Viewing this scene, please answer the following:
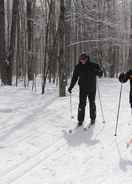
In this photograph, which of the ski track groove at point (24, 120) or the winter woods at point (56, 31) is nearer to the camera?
the ski track groove at point (24, 120)

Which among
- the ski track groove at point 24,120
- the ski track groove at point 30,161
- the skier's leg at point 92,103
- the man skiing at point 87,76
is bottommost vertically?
the ski track groove at point 24,120

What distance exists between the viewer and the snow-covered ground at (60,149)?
461 cm

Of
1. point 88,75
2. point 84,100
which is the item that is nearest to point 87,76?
point 88,75

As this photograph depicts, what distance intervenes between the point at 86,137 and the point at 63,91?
5279mm

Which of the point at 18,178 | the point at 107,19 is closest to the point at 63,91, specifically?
the point at 18,178

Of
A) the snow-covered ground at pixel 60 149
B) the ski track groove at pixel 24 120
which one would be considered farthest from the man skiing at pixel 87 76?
the ski track groove at pixel 24 120

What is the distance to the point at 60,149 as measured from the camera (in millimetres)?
5812

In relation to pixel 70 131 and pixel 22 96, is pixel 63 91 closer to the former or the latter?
pixel 22 96

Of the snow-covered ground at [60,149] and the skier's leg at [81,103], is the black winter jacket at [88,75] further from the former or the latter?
the snow-covered ground at [60,149]

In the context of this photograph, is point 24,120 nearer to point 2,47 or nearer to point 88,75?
point 88,75

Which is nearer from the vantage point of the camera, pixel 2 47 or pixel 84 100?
pixel 84 100

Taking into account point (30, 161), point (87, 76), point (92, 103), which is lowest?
point (30, 161)

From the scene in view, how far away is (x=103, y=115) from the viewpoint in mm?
8523

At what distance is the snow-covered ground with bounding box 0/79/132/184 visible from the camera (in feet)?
15.1
